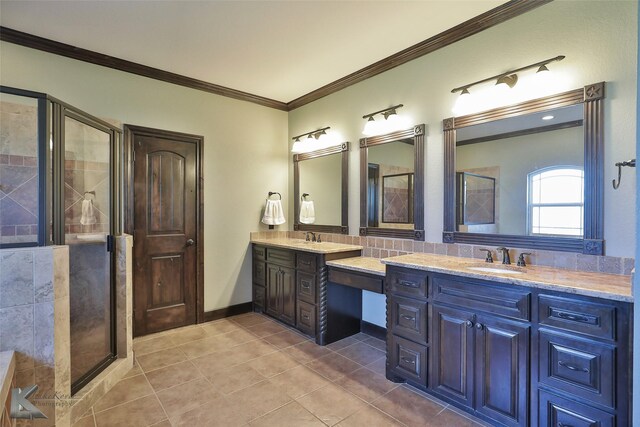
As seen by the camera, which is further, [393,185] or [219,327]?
[219,327]

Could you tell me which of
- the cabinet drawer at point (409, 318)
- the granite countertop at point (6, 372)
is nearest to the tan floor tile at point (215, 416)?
the granite countertop at point (6, 372)

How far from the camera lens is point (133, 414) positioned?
196 centimetres

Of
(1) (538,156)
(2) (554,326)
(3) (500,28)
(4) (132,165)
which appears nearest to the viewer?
(2) (554,326)

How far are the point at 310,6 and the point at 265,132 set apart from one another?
205 centimetres

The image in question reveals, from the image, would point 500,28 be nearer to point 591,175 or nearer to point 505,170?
point 505,170

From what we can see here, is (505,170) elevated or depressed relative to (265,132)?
depressed

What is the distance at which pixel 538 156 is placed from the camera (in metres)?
2.15

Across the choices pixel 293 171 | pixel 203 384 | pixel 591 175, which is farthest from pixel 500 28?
pixel 203 384

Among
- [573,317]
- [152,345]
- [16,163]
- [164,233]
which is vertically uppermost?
[16,163]

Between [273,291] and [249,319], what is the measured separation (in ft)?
1.58

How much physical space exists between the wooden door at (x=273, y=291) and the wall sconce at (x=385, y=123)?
1831mm

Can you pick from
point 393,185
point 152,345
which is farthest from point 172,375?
point 393,185

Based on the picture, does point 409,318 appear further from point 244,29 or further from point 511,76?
point 244,29

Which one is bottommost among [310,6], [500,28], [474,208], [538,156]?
[474,208]
